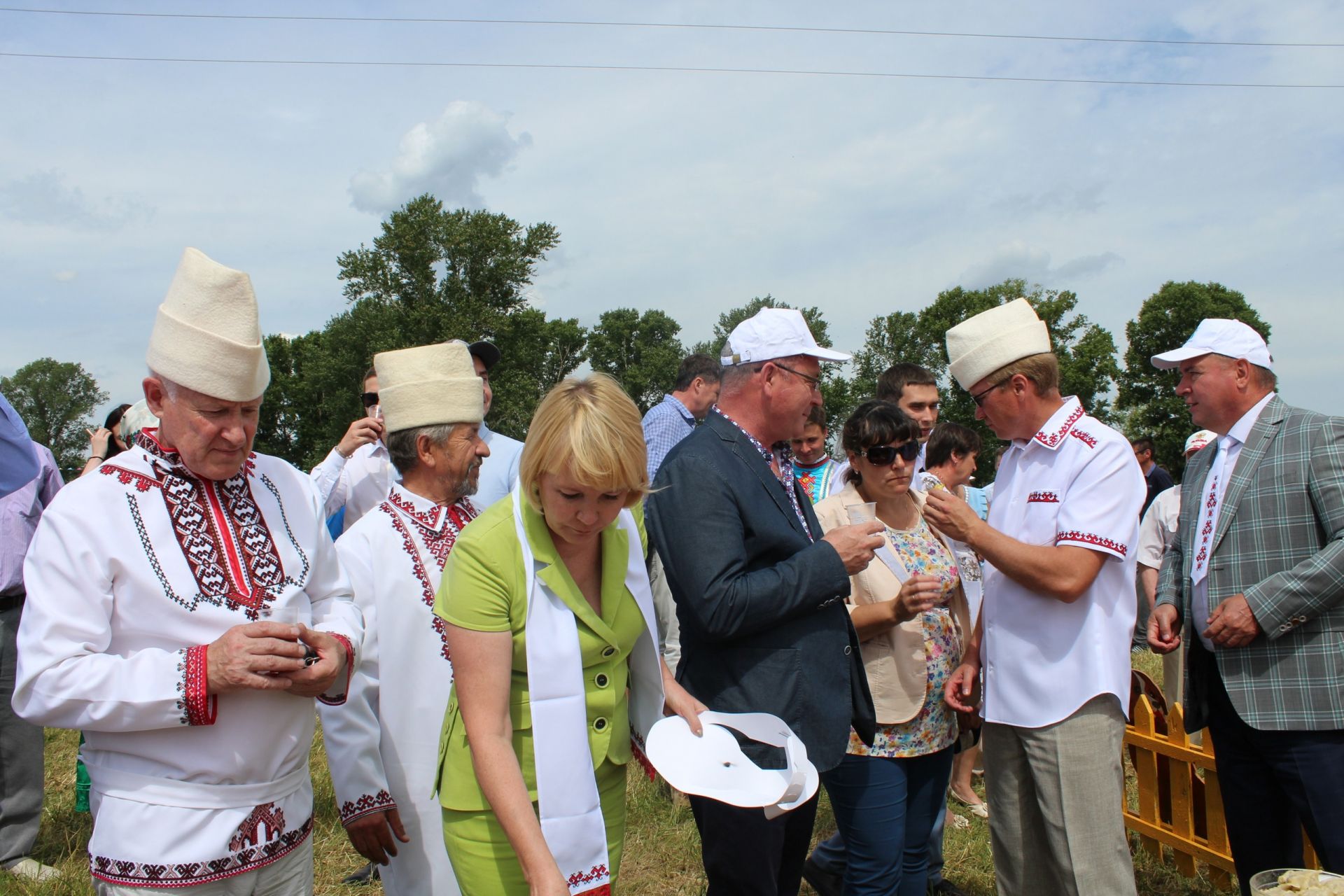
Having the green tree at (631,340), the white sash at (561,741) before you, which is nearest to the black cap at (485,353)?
the white sash at (561,741)

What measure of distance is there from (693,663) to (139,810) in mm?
1438

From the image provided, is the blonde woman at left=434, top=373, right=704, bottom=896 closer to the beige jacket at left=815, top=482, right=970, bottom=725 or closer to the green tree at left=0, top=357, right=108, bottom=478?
the beige jacket at left=815, top=482, right=970, bottom=725

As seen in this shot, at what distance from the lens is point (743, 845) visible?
2562mm

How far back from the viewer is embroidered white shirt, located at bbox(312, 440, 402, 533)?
4.32 m

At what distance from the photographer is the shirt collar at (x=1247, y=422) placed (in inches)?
125

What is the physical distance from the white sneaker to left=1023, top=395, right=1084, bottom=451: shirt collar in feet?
14.5

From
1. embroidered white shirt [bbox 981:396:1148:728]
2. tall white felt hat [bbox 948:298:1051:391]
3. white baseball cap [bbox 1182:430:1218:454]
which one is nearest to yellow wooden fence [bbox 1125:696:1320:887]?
embroidered white shirt [bbox 981:396:1148:728]

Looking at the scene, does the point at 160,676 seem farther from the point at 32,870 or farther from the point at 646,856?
the point at 32,870

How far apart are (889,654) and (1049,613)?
605 mm

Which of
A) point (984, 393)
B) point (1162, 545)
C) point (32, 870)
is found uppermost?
point (984, 393)

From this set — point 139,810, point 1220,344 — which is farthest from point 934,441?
point 139,810

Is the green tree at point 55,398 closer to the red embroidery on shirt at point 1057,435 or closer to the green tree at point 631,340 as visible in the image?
the green tree at point 631,340

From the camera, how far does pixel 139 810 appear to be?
1.86 m

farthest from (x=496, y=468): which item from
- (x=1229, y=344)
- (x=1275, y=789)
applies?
(x=1275, y=789)
